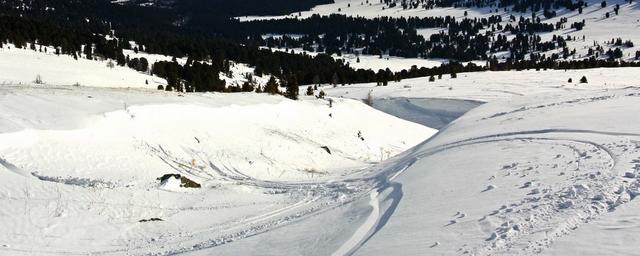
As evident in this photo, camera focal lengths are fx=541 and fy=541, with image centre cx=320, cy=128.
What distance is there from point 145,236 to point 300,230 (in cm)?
479

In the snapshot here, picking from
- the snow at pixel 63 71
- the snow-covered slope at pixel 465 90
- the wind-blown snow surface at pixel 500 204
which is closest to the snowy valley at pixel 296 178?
the wind-blown snow surface at pixel 500 204

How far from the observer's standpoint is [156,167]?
2225 cm

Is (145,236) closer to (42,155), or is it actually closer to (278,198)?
(278,198)

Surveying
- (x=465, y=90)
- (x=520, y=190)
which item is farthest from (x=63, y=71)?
(x=520, y=190)

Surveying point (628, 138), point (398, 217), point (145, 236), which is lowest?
point (145, 236)

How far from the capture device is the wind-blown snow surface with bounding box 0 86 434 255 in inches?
598

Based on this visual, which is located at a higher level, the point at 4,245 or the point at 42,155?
the point at 42,155

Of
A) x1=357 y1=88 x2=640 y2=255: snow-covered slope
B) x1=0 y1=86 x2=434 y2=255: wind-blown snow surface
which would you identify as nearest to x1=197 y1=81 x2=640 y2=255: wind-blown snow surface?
x1=357 y1=88 x2=640 y2=255: snow-covered slope

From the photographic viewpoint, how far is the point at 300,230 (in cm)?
1327

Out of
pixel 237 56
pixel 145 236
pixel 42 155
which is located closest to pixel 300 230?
pixel 145 236

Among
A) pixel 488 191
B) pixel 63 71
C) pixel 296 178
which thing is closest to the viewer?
pixel 488 191

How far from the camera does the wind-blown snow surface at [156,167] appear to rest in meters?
15.2

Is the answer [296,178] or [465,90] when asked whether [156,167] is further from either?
[465,90]

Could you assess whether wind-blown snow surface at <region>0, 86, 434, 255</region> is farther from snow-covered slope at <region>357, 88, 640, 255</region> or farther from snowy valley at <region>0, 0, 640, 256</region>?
snow-covered slope at <region>357, 88, 640, 255</region>
